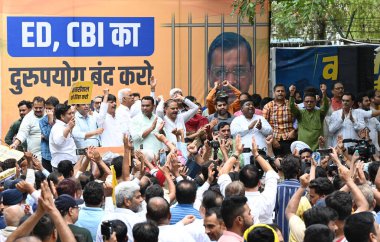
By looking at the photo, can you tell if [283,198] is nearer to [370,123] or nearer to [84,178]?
[84,178]

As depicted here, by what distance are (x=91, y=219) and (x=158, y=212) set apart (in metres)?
0.98

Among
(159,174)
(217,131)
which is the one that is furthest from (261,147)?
(159,174)

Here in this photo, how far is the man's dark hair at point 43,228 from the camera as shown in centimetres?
788

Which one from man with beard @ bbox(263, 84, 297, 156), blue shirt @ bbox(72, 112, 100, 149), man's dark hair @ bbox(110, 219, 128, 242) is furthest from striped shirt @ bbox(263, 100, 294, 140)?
man's dark hair @ bbox(110, 219, 128, 242)

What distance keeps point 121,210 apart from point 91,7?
10014 millimetres

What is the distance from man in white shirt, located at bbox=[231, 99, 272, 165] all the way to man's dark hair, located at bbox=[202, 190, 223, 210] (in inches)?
241

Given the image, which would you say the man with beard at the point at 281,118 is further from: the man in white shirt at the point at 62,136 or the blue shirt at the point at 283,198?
the blue shirt at the point at 283,198

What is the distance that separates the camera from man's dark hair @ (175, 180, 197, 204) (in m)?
9.37

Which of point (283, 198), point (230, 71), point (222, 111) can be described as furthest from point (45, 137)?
point (283, 198)

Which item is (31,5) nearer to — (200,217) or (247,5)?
(247,5)

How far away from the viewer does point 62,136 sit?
14.9m

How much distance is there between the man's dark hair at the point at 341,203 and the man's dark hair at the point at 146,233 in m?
1.62

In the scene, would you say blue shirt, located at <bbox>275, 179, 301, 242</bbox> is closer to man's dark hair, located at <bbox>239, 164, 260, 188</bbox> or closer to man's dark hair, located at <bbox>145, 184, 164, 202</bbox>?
man's dark hair, located at <bbox>239, 164, 260, 188</bbox>

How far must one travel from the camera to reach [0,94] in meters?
18.2
